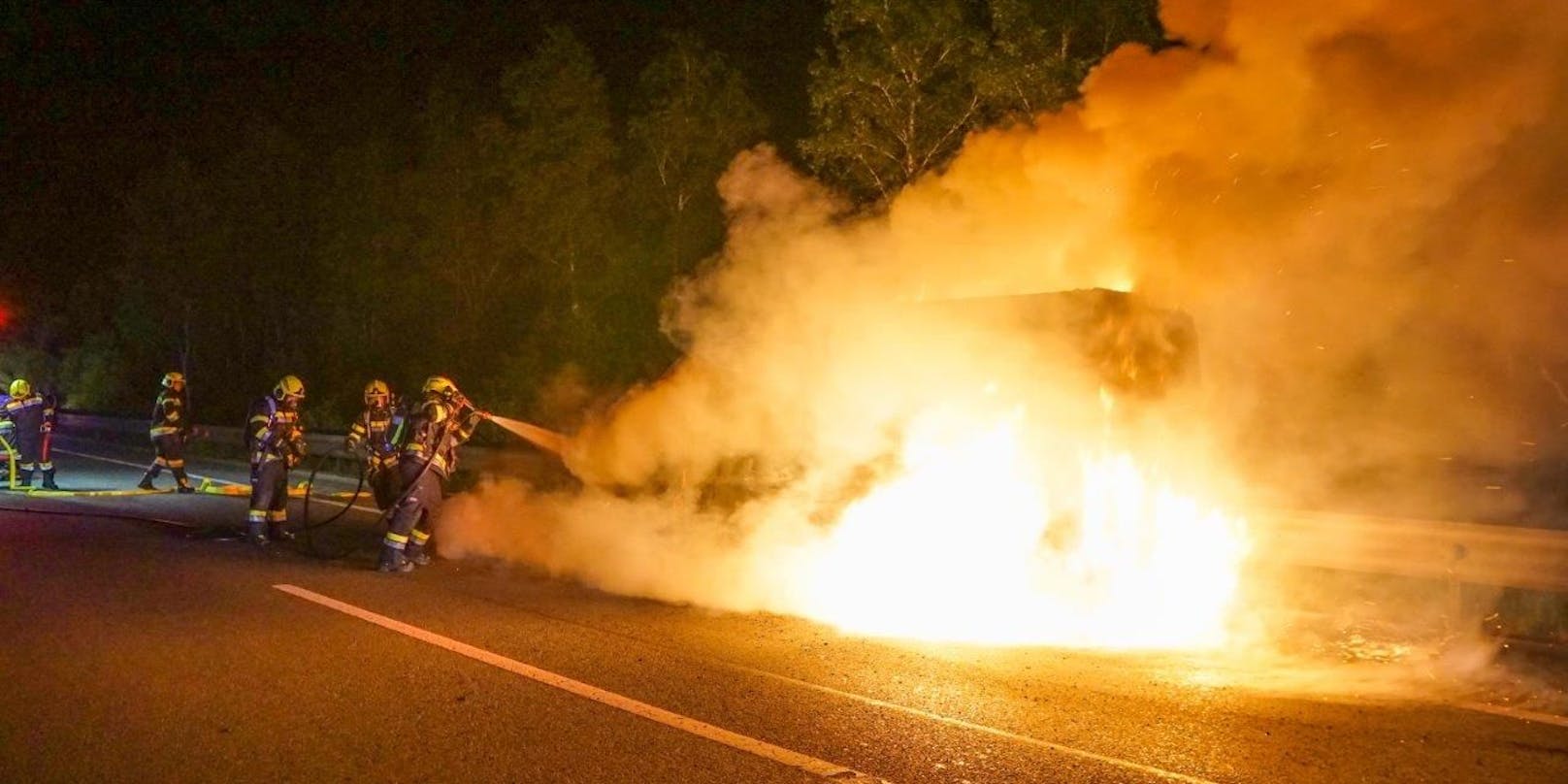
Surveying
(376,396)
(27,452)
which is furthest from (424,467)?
(27,452)

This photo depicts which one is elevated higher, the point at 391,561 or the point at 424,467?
the point at 424,467

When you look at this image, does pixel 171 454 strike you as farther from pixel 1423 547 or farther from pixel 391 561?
pixel 1423 547

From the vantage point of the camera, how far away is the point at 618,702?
5.77 metres

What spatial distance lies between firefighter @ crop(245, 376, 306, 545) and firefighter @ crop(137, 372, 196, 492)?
4360 mm

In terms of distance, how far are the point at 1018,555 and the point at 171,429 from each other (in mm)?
11793

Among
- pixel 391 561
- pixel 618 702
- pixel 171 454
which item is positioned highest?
pixel 171 454

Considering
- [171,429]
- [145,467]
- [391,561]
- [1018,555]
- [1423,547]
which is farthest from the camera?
[145,467]

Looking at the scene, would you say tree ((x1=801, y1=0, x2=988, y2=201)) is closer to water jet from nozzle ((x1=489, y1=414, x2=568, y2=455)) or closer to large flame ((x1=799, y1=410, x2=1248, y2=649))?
water jet from nozzle ((x1=489, y1=414, x2=568, y2=455))

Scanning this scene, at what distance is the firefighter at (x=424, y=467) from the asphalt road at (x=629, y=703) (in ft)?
3.98

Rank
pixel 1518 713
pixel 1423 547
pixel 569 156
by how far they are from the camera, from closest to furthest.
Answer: pixel 1518 713
pixel 1423 547
pixel 569 156

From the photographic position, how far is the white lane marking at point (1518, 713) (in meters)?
5.55

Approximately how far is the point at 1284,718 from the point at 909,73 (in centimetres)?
1209

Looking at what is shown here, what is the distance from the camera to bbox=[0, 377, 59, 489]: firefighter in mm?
15031

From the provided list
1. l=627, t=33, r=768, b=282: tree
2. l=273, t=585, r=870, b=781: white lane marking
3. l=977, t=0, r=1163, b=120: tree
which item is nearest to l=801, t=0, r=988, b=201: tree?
l=977, t=0, r=1163, b=120: tree
